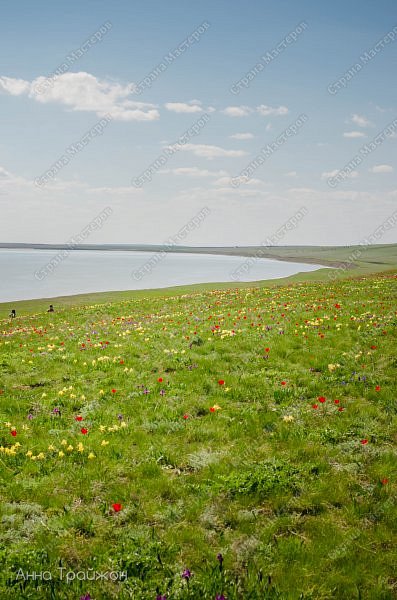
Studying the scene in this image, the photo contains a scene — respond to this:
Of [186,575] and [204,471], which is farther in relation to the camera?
[204,471]

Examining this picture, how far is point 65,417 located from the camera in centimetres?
1039

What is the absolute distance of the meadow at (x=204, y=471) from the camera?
541cm

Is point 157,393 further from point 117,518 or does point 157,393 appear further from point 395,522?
point 395,522

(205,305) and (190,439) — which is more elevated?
(205,305)

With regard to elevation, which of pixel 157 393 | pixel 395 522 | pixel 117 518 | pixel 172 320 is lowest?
pixel 395 522

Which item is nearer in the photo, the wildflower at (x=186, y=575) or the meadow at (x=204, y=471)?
the wildflower at (x=186, y=575)

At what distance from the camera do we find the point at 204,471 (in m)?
7.88

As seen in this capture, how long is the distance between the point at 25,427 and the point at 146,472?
366cm

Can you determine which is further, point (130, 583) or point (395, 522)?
point (395, 522)

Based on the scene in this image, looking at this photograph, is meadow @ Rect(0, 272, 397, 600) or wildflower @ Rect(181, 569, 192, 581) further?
meadow @ Rect(0, 272, 397, 600)

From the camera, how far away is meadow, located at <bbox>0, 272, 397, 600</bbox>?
213 inches

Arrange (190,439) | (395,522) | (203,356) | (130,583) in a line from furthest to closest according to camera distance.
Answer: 1. (203,356)
2. (190,439)
3. (395,522)
4. (130,583)

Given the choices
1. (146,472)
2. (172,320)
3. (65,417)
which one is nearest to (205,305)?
(172,320)

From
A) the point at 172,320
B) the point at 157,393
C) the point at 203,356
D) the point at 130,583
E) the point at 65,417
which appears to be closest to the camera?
the point at 130,583
